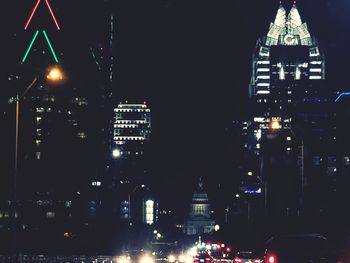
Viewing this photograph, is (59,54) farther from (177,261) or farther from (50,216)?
(177,261)

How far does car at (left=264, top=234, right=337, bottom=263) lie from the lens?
2106 centimetres

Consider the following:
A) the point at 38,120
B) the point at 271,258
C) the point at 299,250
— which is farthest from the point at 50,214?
the point at 299,250

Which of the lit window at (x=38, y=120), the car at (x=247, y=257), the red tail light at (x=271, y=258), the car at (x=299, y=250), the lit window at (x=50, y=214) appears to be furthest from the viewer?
the lit window at (x=38, y=120)

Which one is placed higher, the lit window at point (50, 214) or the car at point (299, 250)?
the car at point (299, 250)

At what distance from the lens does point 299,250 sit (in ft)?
70.6

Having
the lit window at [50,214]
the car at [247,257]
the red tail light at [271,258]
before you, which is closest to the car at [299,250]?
the red tail light at [271,258]

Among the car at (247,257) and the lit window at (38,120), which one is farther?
the lit window at (38,120)

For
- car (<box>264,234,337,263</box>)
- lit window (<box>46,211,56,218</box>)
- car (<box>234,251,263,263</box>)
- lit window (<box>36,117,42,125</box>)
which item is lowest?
car (<box>234,251,263,263</box>)

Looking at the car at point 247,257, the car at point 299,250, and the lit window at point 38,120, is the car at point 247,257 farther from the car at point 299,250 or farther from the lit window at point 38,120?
the lit window at point 38,120

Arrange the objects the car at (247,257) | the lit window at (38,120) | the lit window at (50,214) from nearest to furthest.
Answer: the car at (247,257)
the lit window at (50,214)
the lit window at (38,120)

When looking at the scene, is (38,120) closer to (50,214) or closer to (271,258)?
(50,214)

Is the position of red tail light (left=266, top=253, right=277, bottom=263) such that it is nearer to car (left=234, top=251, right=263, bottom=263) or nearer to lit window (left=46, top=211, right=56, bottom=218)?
car (left=234, top=251, right=263, bottom=263)

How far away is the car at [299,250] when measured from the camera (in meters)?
21.1

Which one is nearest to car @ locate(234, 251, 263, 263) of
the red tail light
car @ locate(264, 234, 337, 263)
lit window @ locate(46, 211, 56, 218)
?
the red tail light
